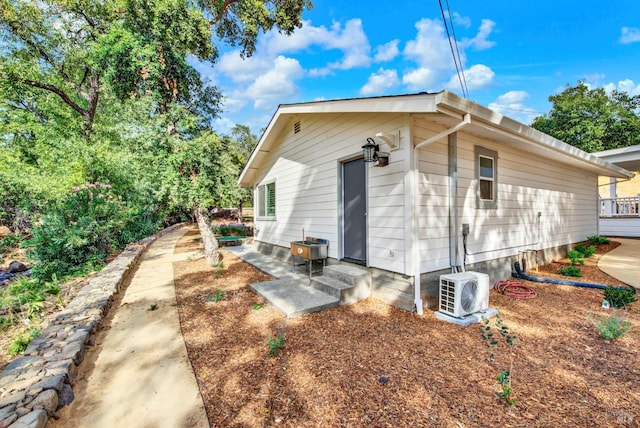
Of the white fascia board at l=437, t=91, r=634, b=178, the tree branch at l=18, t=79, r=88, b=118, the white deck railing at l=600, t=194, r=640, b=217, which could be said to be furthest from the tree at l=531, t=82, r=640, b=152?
the tree branch at l=18, t=79, r=88, b=118

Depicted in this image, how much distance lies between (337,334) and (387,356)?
0.67 m

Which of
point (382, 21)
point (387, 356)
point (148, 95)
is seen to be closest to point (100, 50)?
point (148, 95)

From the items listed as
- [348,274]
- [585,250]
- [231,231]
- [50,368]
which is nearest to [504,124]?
[348,274]

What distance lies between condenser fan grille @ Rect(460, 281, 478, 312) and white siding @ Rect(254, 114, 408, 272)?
0.83m

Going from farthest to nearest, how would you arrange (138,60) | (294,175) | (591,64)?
(591,64) → (294,175) → (138,60)

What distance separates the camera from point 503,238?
5.31 meters

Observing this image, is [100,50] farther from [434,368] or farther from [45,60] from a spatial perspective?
[45,60]

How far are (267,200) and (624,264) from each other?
9.32 meters

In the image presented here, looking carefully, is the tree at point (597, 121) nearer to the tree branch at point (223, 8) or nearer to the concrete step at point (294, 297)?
the tree branch at point (223, 8)

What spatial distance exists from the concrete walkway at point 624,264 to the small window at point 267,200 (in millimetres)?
7962

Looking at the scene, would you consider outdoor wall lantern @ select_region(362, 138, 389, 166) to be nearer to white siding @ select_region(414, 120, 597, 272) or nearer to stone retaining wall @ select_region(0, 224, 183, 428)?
white siding @ select_region(414, 120, 597, 272)

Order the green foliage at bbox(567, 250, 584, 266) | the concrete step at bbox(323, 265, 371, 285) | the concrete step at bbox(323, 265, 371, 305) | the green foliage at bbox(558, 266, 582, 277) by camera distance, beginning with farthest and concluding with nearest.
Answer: the green foliage at bbox(567, 250, 584, 266)
the green foliage at bbox(558, 266, 582, 277)
the concrete step at bbox(323, 265, 371, 285)
the concrete step at bbox(323, 265, 371, 305)

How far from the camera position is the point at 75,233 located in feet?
20.9

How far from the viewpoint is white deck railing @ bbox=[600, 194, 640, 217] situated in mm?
10227
